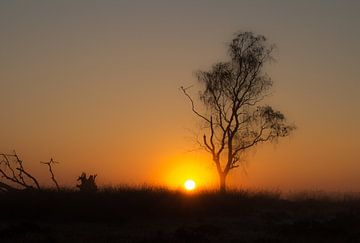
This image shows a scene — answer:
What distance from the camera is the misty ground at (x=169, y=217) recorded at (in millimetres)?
22938

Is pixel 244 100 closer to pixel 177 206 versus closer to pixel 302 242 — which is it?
pixel 177 206

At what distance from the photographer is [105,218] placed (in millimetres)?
27609

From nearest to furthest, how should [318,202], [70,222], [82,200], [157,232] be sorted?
[157,232] < [70,222] < [82,200] < [318,202]

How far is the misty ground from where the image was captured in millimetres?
22938

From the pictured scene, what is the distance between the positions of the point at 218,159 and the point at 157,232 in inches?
725

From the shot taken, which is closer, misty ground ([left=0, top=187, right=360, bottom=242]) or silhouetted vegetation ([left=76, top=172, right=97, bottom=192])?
misty ground ([left=0, top=187, right=360, bottom=242])

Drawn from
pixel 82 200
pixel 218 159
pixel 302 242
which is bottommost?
pixel 302 242

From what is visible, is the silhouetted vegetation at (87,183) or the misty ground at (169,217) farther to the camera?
the silhouetted vegetation at (87,183)

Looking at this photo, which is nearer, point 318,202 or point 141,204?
point 141,204

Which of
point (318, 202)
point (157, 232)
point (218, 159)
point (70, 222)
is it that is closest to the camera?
point (157, 232)

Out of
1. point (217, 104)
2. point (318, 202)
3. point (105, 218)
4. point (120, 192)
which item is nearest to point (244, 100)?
point (217, 104)

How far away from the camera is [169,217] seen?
28562mm

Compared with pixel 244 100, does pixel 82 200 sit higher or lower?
lower

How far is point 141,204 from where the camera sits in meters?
29.5
